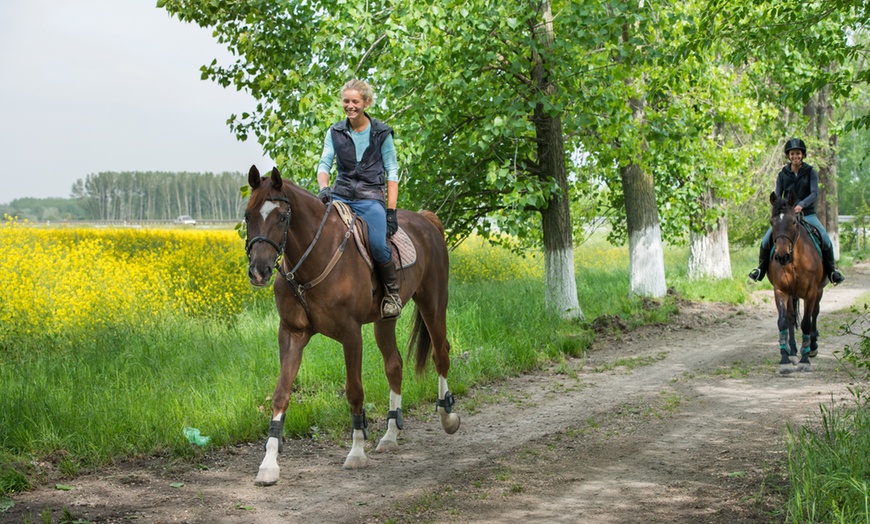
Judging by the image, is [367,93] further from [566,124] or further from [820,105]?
[820,105]

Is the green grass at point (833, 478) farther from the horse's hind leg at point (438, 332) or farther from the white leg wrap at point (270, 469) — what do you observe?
the white leg wrap at point (270, 469)

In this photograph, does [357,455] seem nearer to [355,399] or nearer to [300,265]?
[355,399]

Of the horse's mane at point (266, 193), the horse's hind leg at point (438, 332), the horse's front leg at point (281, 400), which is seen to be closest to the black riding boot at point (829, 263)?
the horse's hind leg at point (438, 332)

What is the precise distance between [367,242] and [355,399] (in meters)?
1.28

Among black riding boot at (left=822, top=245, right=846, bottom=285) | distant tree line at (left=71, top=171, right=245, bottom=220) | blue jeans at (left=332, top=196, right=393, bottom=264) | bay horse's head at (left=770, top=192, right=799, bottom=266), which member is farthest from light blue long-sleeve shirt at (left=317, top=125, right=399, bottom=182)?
distant tree line at (left=71, top=171, right=245, bottom=220)

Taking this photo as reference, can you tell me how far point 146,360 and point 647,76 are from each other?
1056 centimetres

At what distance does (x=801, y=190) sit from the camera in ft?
36.5

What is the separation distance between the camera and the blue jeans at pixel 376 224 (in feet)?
22.5

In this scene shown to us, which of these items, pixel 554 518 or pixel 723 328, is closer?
pixel 554 518

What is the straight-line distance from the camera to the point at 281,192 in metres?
6.02

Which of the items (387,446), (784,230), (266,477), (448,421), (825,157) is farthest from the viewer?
(825,157)

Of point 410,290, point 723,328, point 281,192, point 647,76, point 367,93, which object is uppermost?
point 647,76

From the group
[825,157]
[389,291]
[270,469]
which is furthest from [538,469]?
[825,157]

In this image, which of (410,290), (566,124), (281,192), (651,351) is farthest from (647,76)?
(281,192)
